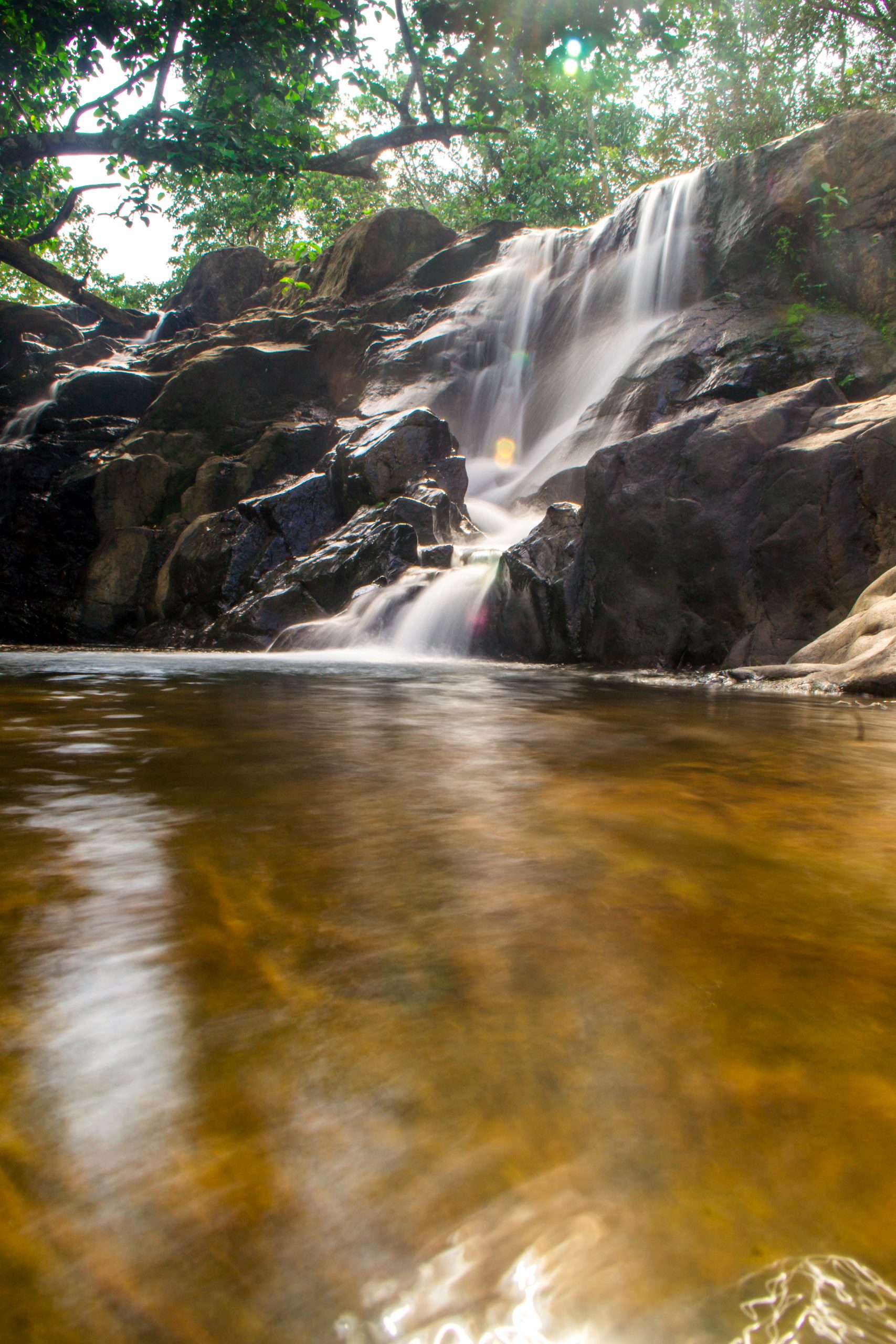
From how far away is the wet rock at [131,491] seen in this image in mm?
14172

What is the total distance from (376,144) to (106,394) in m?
8.80

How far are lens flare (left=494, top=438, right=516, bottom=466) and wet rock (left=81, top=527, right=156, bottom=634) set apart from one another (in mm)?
6549

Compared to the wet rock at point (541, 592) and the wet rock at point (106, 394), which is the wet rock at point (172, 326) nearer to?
the wet rock at point (106, 394)

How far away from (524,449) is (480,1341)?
A: 14.6 metres

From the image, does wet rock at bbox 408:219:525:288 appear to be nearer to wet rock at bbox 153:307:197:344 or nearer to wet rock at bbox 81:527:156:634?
wet rock at bbox 153:307:197:344

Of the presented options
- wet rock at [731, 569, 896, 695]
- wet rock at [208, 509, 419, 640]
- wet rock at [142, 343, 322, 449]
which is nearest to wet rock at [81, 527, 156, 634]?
wet rock at [142, 343, 322, 449]

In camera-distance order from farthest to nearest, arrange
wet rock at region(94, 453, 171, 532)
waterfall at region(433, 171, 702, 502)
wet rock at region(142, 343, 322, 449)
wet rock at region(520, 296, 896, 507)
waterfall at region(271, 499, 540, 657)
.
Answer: wet rock at region(142, 343, 322, 449), wet rock at region(94, 453, 171, 532), waterfall at region(433, 171, 702, 502), wet rock at region(520, 296, 896, 507), waterfall at region(271, 499, 540, 657)

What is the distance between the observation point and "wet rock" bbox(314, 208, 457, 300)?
18.5 m

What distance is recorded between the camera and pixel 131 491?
14.2 metres

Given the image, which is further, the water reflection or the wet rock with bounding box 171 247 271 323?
the wet rock with bounding box 171 247 271 323

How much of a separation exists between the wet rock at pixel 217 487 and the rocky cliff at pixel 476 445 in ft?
0.16

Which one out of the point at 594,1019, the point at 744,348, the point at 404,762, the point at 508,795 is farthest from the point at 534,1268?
the point at 744,348

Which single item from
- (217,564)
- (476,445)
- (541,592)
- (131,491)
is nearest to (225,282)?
(131,491)

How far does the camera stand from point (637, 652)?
24.0ft
